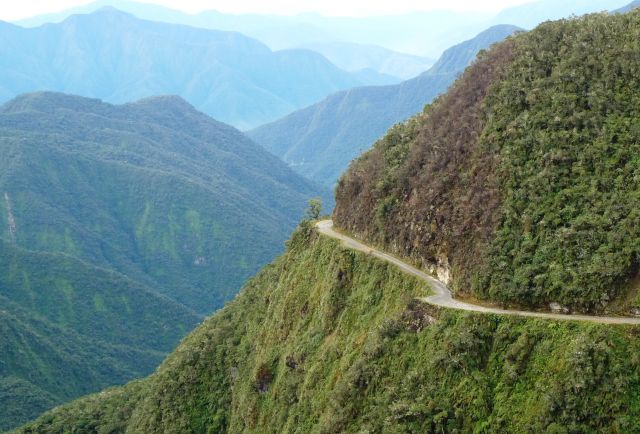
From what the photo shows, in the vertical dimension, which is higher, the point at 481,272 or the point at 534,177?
the point at 534,177

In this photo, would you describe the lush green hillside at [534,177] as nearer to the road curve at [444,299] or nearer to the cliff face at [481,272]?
the cliff face at [481,272]

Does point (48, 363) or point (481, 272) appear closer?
point (481, 272)

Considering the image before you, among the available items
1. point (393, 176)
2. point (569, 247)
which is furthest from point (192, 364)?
point (569, 247)

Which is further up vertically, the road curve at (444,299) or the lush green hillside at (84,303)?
the road curve at (444,299)

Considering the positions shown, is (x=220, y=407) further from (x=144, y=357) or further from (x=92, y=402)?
(x=144, y=357)

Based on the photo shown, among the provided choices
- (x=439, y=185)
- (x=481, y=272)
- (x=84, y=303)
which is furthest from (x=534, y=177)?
(x=84, y=303)

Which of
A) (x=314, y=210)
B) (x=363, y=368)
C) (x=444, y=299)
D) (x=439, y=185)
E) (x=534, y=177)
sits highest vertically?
(x=534, y=177)

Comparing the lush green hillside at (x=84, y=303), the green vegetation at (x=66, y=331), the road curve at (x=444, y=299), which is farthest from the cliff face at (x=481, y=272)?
the lush green hillside at (x=84, y=303)

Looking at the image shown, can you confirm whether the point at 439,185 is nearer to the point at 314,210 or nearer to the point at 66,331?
the point at 314,210
